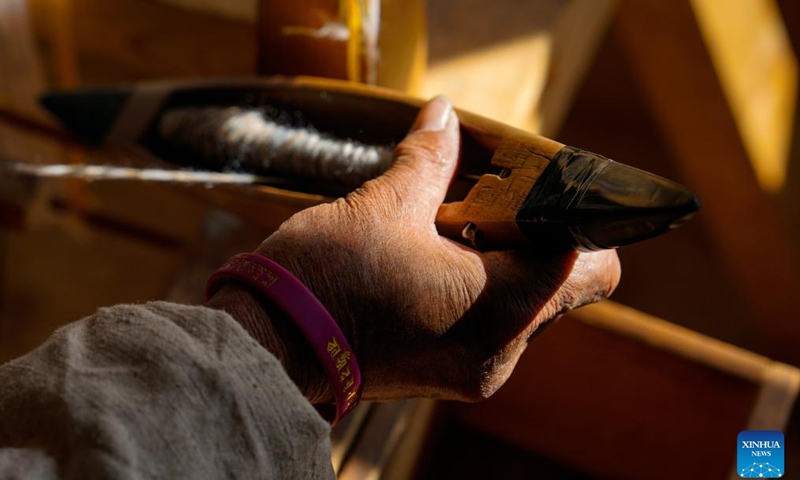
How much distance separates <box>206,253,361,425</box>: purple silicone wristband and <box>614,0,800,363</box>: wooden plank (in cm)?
101

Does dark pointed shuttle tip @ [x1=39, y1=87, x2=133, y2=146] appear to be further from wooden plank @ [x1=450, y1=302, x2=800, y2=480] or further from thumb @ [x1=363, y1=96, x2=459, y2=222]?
wooden plank @ [x1=450, y1=302, x2=800, y2=480]

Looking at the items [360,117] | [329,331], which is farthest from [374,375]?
[360,117]

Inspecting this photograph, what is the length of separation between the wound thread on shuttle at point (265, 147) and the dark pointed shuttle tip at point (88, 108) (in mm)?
70

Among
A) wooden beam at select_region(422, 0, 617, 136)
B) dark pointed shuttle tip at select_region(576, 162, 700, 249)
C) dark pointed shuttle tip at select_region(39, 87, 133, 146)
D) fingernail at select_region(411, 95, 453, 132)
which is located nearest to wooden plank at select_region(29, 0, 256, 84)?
dark pointed shuttle tip at select_region(39, 87, 133, 146)

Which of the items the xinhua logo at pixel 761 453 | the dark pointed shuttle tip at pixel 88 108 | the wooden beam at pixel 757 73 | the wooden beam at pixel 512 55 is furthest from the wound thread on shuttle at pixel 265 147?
the wooden beam at pixel 757 73

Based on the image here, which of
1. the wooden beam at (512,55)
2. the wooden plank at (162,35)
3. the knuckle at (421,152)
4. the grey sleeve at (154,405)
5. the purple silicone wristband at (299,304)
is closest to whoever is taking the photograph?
the grey sleeve at (154,405)

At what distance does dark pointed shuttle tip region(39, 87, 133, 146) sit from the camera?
0.99 meters

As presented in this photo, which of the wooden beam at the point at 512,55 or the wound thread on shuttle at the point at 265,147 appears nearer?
the wound thread on shuttle at the point at 265,147

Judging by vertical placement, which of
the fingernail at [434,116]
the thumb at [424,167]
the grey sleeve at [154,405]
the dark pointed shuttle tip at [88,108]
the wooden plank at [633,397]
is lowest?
the wooden plank at [633,397]

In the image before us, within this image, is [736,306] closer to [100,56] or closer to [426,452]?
[426,452]

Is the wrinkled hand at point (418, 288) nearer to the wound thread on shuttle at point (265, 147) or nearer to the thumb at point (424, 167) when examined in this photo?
the thumb at point (424, 167)

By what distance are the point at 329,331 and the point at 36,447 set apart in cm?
20

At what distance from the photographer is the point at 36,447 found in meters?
0.43

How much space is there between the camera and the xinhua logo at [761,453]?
2.77 ft
